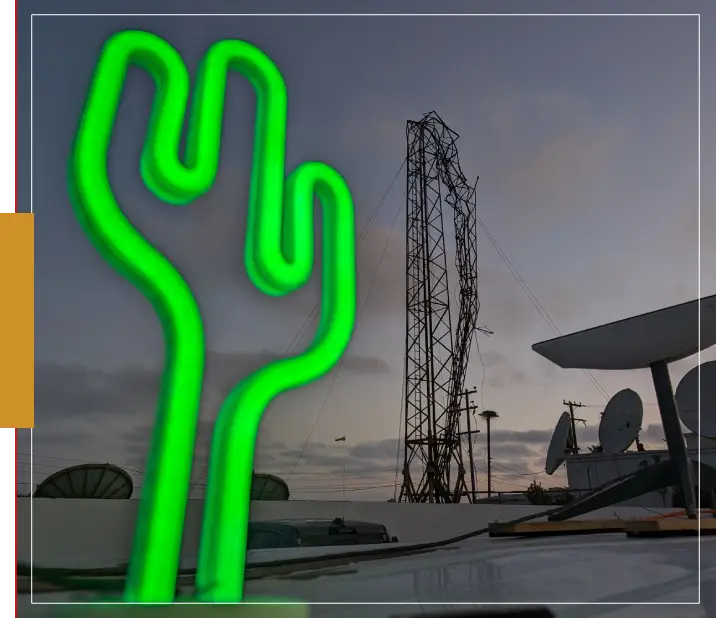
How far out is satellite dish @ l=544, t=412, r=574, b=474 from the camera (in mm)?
10750

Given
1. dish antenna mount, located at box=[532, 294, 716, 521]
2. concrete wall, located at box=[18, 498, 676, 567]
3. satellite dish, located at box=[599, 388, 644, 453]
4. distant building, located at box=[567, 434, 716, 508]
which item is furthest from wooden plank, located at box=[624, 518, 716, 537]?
distant building, located at box=[567, 434, 716, 508]

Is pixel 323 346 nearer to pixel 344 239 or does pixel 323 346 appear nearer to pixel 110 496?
pixel 344 239

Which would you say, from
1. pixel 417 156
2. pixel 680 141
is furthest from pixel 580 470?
pixel 680 141

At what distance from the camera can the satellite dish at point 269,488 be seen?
415 inches

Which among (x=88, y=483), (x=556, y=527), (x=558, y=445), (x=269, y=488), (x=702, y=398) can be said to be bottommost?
(x=556, y=527)

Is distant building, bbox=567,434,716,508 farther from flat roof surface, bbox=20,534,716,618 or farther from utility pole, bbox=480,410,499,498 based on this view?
flat roof surface, bbox=20,534,716,618

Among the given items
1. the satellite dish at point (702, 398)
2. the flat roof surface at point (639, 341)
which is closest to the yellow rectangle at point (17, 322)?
the flat roof surface at point (639, 341)

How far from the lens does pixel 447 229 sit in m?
16.4

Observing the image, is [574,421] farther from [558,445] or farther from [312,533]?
[312,533]

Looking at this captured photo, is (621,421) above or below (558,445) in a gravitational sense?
above

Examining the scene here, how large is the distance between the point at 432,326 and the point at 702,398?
6938mm

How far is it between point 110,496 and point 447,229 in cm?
1007

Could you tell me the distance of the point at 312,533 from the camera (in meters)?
9.10

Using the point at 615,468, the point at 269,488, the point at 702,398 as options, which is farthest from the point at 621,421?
the point at 615,468
